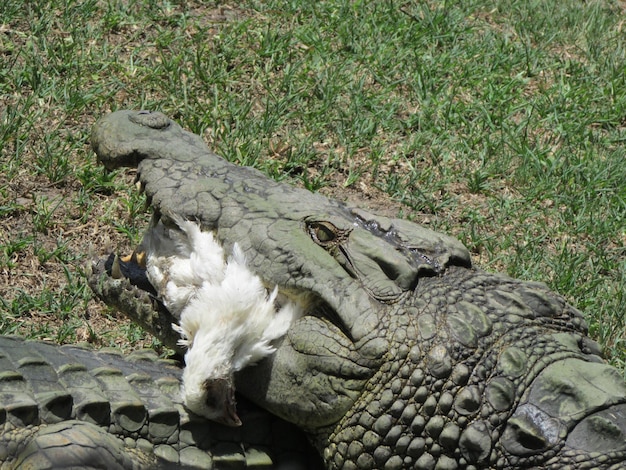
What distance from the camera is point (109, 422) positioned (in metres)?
2.89

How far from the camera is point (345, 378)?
292 centimetres

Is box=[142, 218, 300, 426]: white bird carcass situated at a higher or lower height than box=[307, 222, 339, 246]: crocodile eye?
lower

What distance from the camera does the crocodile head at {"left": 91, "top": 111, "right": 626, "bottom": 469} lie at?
9.45ft

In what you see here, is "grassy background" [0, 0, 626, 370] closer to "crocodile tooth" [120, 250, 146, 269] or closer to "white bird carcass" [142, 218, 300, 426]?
"crocodile tooth" [120, 250, 146, 269]

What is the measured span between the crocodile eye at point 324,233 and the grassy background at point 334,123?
1.27 m

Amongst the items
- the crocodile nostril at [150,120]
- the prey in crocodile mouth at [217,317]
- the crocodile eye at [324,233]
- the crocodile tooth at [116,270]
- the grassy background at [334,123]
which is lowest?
the grassy background at [334,123]

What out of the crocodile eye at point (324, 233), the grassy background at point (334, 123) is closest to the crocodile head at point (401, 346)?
the crocodile eye at point (324, 233)

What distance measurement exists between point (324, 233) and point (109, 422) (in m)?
0.90

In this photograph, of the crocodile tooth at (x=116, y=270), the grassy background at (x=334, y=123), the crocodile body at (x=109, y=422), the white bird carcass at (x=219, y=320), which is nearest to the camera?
the crocodile body at (x=109, y=422)

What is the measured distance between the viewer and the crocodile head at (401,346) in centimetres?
288

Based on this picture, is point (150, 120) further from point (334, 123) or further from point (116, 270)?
point (334, 123)

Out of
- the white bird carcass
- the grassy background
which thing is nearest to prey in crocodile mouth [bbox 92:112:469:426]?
the white bird carcass

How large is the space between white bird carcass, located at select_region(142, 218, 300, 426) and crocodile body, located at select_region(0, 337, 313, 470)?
0.32 feet

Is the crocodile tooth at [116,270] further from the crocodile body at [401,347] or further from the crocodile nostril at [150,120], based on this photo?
the crocodile nostril at [150,120]
